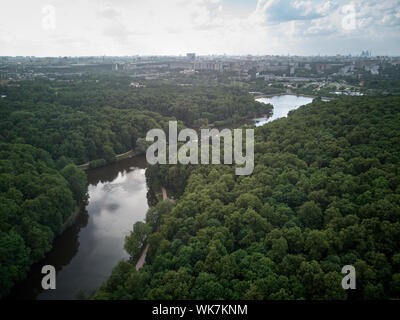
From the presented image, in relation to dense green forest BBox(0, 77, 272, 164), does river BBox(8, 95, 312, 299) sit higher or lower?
lower

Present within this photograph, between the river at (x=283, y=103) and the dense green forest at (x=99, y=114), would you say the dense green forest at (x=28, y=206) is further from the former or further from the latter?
the river at (x=283, y=103)

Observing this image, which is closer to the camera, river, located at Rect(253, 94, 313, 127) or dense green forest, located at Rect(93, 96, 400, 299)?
dense green forest, located at Rect(93, 96, 400, 299)

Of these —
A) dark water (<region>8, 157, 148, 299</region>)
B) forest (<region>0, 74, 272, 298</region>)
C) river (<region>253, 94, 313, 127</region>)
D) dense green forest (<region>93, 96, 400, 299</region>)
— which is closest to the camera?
dense green forest (<region>93, 96, 400, 299</region>)

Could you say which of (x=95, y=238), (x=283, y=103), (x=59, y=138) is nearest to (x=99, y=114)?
(x=59, y=138)

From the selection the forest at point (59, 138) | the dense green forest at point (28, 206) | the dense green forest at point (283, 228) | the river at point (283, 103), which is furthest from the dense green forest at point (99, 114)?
the dense green forest at point (283, 228)

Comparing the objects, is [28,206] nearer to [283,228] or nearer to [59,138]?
[283,228]

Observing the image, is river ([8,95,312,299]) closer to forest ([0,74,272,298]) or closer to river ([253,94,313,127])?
forest ([0,74,272,298])

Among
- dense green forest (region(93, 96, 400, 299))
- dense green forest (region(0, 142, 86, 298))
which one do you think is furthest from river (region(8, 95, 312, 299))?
dense green forest (region(93, 96, 400, 299))
